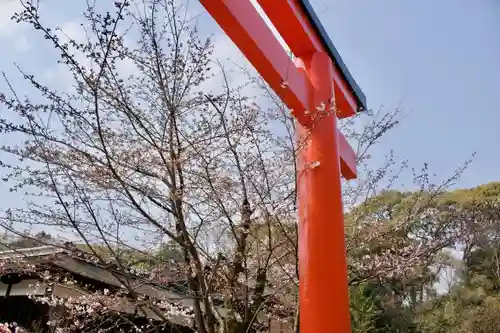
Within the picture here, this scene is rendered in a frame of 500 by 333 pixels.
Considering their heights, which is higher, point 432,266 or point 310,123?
point 432,266

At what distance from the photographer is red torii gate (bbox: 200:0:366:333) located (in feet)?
7.77

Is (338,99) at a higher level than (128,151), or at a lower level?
higher

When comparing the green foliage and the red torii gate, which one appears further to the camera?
the green foliage

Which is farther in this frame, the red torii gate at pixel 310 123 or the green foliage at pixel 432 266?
the green foliage at pixel 432 266

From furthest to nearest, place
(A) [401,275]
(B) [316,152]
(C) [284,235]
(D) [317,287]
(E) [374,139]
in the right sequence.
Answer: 1. (E) [374,139]
2. (A) [401,275]
3. (C) [284,235]
4. (B) [316,152]
5. (D) [317,287]

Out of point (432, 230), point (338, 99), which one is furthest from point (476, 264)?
point (338, 99)

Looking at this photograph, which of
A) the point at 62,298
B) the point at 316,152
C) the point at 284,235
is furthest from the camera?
the point at 62,298

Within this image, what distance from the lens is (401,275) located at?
4.05 metres

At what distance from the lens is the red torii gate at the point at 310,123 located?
237 cm

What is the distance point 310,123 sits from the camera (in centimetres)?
289

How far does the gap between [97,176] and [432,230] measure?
11.4 feet

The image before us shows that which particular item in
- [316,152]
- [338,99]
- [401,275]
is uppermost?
[338,99]

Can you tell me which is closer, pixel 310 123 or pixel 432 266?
pixel 310 123

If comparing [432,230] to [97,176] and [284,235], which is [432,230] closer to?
[284,235]
